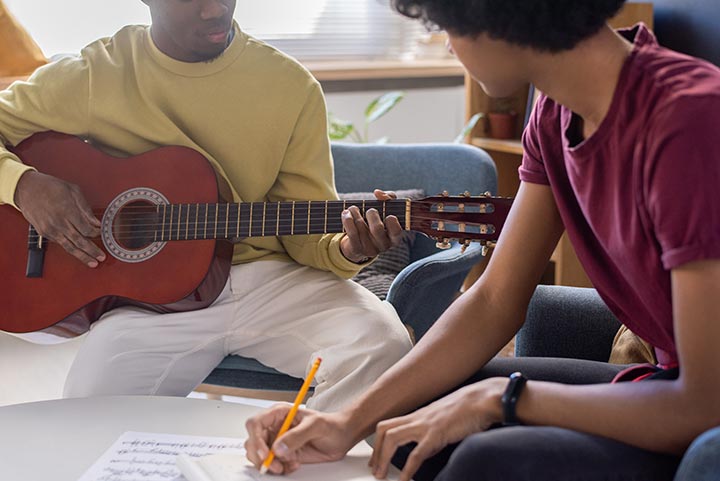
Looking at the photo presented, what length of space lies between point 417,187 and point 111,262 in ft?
3.02

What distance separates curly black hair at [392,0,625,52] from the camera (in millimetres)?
1020

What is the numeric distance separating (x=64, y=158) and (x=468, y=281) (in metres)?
1.81

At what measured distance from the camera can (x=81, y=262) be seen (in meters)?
1.72

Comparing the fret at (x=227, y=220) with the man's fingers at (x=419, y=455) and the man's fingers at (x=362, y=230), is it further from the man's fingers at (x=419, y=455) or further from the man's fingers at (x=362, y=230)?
the man's fingers at (x=419, y=455)

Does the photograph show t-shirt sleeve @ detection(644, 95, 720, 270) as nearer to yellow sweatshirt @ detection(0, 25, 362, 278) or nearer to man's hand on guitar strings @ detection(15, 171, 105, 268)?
yellow sweatshirt @ detection(0, 25, 362, 278)

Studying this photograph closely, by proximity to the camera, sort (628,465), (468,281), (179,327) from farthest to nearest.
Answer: (468,281) → (179,327) → (628,465)

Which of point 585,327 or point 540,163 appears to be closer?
point 540,163

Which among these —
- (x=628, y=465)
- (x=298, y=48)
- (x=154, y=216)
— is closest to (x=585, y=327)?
(x=628, y=465)

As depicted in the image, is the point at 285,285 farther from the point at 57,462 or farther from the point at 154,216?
the point at 57,462

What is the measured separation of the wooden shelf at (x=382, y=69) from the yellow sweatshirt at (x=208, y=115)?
6.11 feet

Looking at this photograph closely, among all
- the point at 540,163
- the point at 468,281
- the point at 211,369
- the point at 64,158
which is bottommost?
the point at 468,281

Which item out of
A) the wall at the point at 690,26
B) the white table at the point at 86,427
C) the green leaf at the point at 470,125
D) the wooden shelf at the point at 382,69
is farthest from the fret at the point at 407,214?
the wooden shelf at the point at 382,69

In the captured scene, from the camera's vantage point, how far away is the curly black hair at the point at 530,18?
1.02 m

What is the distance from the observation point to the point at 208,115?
1792 millimetres
